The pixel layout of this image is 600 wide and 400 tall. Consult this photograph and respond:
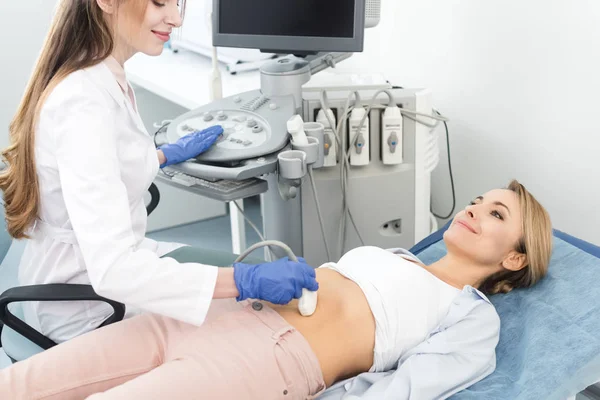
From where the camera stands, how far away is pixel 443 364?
4.62ft

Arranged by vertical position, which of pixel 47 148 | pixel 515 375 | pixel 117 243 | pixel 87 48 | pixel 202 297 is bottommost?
pixel 515 375

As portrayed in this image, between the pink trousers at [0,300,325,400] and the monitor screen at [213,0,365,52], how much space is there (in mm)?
781

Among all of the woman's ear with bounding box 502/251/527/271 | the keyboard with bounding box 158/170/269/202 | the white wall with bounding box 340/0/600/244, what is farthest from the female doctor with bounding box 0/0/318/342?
the white wall with bounding box 340/0/600/244

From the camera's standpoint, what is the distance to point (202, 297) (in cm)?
127

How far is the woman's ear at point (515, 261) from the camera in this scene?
1.69 m

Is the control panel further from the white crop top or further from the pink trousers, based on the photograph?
the pink trousers

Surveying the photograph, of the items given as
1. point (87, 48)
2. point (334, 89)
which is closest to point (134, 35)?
point (87, 48)

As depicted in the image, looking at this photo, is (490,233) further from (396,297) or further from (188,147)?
(188,147)

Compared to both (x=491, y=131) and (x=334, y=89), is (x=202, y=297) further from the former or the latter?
(x=491, y=131)

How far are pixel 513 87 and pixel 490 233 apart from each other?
2.15 feet

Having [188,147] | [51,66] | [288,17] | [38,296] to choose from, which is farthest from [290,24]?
[38,296]

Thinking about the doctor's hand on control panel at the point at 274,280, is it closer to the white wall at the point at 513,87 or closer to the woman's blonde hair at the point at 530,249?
the woman's blonde hair at the point at 530,249

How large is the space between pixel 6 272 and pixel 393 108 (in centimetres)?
138

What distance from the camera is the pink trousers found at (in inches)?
50.1
